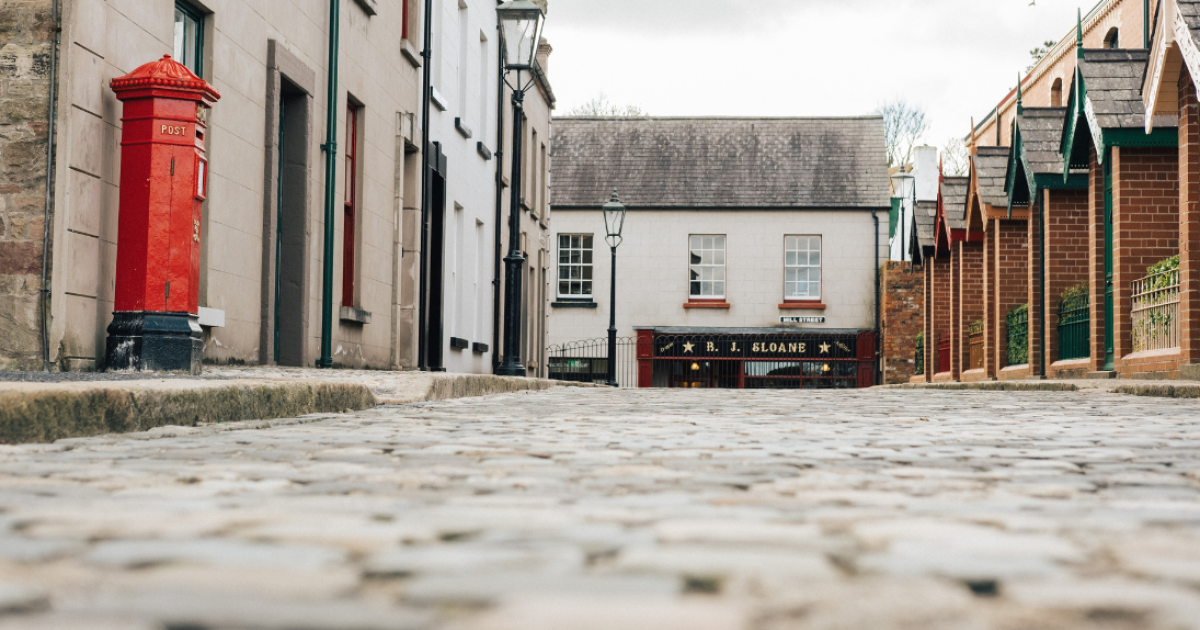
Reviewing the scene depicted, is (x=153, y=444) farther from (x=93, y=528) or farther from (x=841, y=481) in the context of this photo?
(x=841, y=481)

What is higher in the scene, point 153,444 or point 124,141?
point 124,141

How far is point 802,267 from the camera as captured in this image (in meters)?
31.7

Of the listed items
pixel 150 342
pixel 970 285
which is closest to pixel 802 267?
pixel 970 285

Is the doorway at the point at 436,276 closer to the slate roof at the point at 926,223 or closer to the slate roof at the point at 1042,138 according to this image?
the slate roof at the point at 1042,138

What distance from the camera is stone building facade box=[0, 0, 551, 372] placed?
673 centimetres

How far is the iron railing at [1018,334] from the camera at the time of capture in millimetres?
18203

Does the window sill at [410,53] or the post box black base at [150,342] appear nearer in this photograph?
the post box black base at [150,342]

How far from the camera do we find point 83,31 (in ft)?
22.8

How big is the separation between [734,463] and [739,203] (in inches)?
1133

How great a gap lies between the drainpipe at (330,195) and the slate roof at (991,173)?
12179 millimetres

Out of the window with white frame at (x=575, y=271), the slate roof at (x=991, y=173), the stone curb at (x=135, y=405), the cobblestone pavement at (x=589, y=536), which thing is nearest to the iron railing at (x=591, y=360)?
the window with white frame at (x=575, y=271)

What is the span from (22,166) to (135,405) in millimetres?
3020

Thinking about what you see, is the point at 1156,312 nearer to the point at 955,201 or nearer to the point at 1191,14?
the point at 1191,14

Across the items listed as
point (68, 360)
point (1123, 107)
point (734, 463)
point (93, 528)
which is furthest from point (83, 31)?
point (1123, 107)
